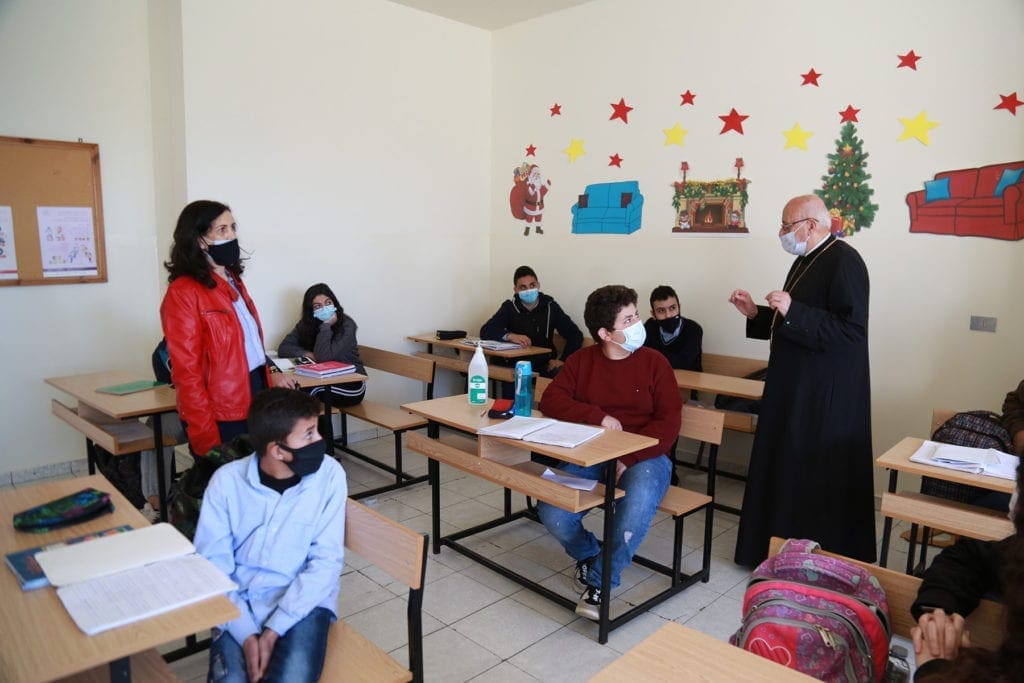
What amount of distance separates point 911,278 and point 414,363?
2879mm

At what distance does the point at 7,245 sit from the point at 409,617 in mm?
3807

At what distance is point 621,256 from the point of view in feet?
17.0

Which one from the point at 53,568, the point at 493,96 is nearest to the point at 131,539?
the point at 53,568

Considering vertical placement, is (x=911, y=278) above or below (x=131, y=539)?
above

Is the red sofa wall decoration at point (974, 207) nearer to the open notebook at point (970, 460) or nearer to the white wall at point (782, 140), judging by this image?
the white wall at point (782, 140)

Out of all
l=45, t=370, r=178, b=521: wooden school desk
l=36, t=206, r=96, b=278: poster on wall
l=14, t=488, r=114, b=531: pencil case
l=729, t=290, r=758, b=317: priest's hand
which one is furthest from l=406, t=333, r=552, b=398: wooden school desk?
l=14, t=488, r=114, b=531: pencil case

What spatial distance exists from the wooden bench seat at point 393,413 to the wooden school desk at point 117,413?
1.17m

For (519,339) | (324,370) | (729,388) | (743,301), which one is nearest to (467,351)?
(519,339)

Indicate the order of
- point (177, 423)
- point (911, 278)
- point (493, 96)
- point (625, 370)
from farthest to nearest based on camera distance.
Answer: point (493, 96) < point (911, 278) < point (177, 423) < point (625, 370)

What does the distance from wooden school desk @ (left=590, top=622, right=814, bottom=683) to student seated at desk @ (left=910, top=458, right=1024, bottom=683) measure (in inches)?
9.8

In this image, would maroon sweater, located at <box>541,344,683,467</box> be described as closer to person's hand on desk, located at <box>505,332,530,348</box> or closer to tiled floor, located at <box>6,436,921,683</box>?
tiled floor, located at <box>6,436,921,683</box>

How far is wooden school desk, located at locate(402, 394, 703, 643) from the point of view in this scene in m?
2.55

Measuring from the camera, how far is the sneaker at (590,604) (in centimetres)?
272

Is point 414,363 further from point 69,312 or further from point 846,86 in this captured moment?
point 846,86
